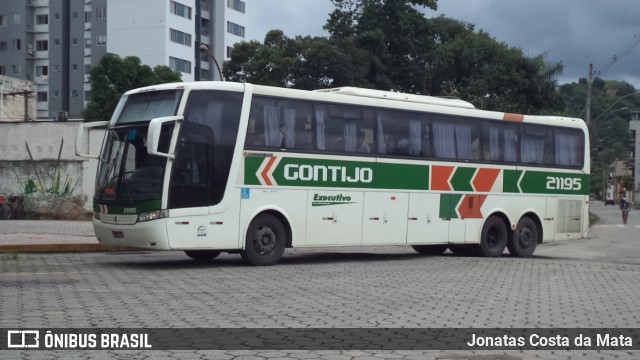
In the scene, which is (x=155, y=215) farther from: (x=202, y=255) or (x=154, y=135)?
(x=202, y=255)

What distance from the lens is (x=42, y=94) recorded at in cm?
7750

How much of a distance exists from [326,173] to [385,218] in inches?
78.5

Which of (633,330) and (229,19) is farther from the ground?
(229,19)

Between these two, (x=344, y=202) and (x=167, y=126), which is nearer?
(x=167, y=126)

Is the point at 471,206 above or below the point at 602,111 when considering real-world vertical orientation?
below

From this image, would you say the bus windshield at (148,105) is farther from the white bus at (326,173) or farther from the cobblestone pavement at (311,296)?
the cobblestone pavement at (311,296)

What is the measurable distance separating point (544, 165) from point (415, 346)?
14.3 meters

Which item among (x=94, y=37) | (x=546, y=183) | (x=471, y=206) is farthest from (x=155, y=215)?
(x=94, y=37)

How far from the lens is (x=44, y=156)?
3219cm

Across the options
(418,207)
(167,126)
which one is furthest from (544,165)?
(167,126)

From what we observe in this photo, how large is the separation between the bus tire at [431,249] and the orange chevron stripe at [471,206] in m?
1.83

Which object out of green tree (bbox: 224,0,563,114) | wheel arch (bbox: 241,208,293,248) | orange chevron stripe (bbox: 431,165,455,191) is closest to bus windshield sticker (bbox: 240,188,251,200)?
wheel arch (bbox: 241,208,293,248)

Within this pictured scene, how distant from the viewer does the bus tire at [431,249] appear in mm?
20781

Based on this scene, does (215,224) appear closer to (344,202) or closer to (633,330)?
(344,202)
